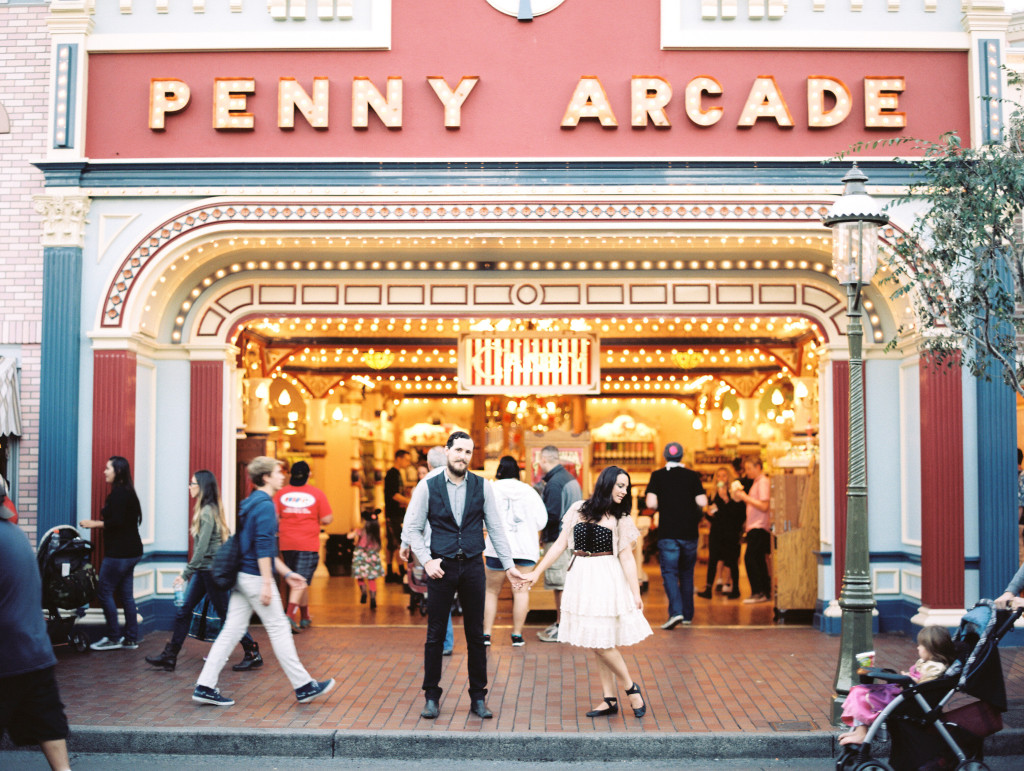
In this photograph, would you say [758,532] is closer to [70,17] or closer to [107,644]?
[107,644]

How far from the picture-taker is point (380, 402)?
17.0 metres

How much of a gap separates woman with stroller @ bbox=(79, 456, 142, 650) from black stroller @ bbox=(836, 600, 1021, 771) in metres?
6.56

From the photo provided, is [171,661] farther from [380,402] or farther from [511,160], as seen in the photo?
[380,402]

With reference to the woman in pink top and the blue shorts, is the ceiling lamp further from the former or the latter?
the woman in pink top

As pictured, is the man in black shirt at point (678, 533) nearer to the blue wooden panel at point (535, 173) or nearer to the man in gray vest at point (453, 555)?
the blue wooden panel at point (535, 173)

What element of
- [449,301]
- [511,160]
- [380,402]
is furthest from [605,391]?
[511,160]

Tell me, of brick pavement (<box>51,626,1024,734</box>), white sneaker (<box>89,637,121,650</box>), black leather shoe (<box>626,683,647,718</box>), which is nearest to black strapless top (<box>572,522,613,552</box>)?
black leather shoe (<box>626,683,647,718</box>)

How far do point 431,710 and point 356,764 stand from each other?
71cm

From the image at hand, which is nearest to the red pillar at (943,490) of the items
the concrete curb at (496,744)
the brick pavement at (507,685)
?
the brick pavement at (507,685)

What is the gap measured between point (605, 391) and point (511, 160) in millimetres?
7517

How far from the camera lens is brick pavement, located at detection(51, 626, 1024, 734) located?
7.07 metres

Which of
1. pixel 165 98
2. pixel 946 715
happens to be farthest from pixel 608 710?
pixel 165 98

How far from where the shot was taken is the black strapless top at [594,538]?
718 cm

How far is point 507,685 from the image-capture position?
8.19 m
